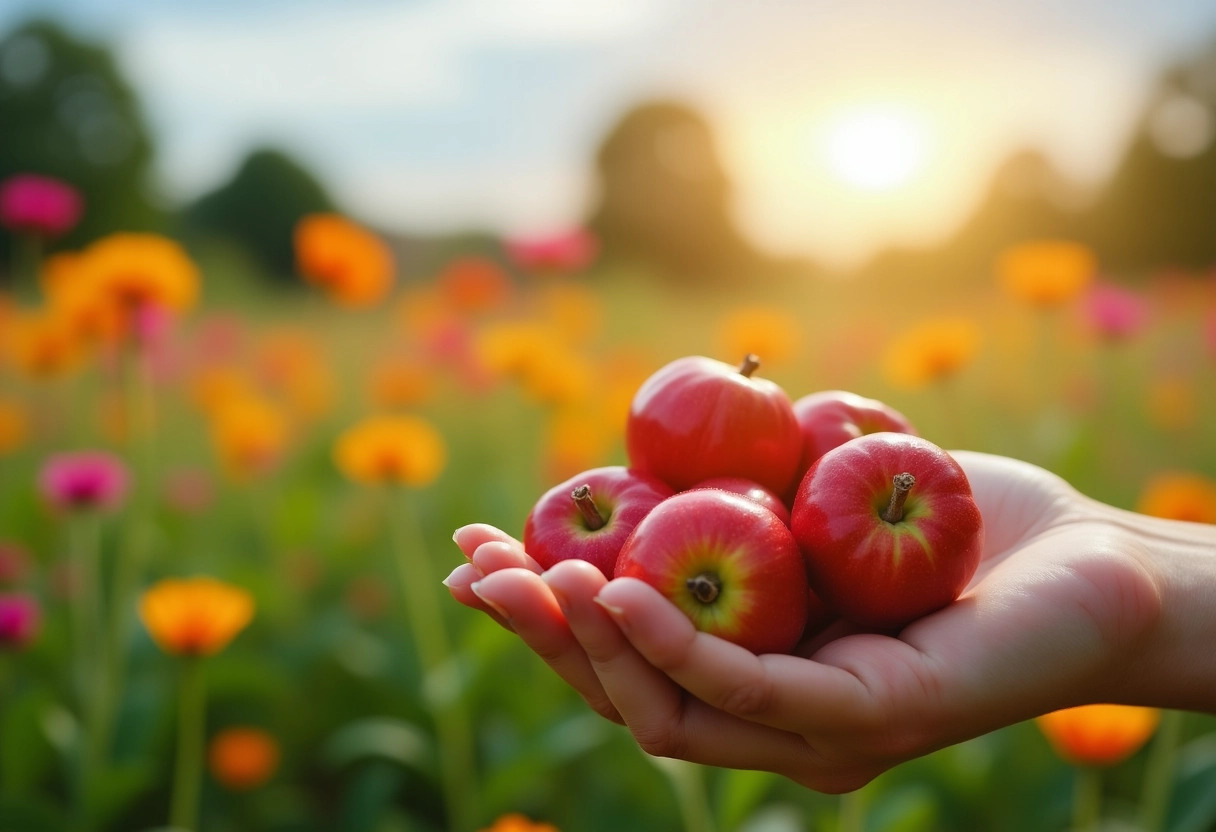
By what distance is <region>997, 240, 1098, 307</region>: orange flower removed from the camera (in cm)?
260

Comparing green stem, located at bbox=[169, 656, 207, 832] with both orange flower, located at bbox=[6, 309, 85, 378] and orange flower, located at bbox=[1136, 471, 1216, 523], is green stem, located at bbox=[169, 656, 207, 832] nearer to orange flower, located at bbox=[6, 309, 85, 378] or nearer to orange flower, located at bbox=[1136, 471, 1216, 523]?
orange flower, located at bbox=[6, 309, 85, 378]

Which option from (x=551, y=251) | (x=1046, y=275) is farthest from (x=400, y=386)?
(x=1046, y=275)

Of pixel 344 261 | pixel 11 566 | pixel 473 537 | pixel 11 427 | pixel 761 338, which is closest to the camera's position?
pixel 473 537

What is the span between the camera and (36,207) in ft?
9.02

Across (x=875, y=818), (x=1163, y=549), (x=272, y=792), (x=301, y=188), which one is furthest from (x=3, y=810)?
(x=301, y=188)

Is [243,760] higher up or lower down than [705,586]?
lower down

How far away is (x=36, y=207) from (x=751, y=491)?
240cm

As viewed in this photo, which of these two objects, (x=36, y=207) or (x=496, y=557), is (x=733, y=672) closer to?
(x=496, y=557)

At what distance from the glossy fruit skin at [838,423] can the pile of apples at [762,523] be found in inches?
2.9

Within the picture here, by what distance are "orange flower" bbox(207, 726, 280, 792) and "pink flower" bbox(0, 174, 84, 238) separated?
1.55 m

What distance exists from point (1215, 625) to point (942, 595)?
0.41 meters

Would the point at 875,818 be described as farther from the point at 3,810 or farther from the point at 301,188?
the point at 301,188

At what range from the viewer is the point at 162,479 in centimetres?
360

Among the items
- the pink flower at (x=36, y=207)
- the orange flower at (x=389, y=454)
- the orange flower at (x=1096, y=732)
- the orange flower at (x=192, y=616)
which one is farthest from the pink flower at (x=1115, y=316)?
the pink flower at (x=36, y=207)
